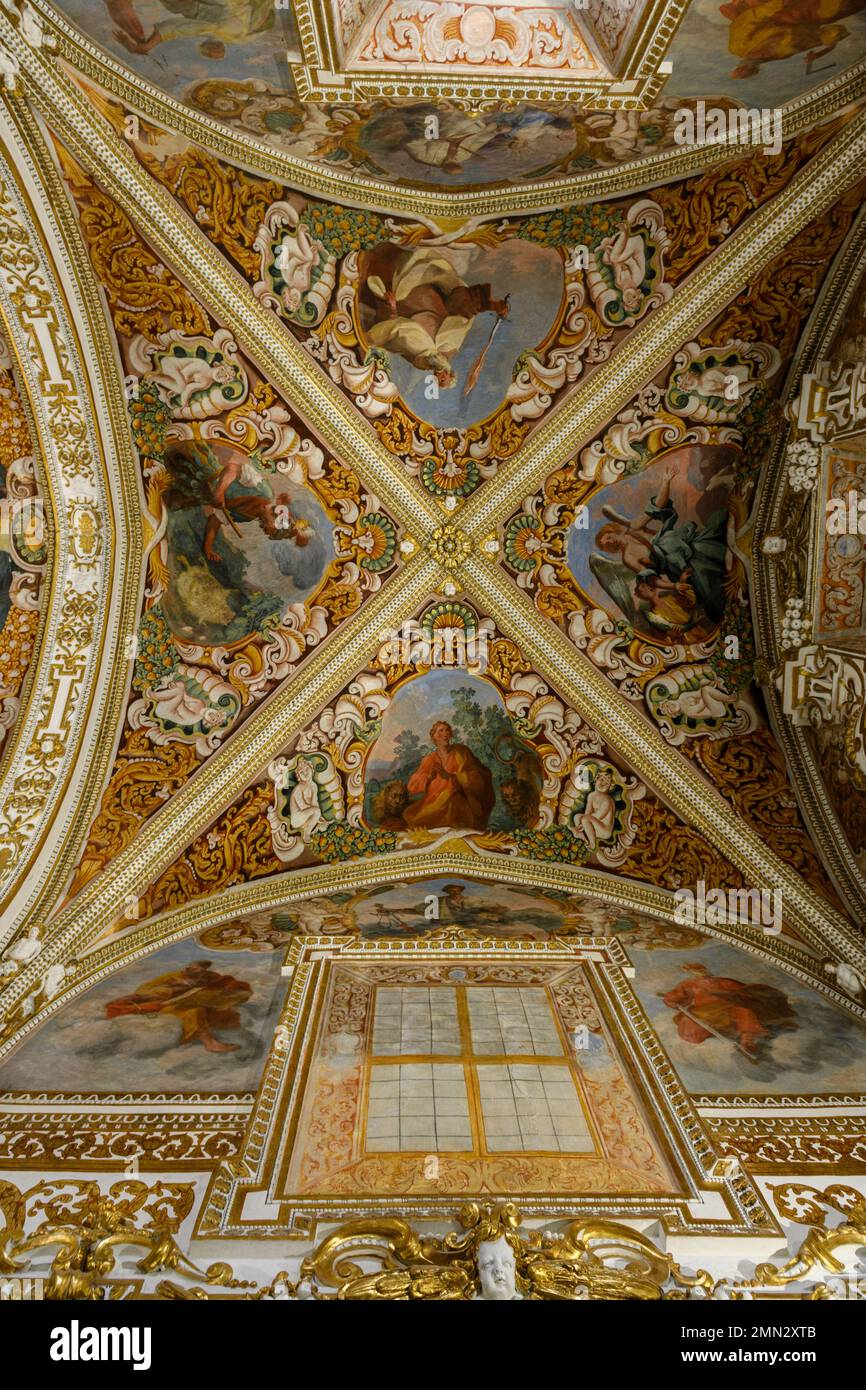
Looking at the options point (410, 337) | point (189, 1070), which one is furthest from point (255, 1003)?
point (410, 337)

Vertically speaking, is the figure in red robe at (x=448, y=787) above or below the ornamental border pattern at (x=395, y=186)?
below

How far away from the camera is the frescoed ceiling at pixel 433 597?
16.8 ft

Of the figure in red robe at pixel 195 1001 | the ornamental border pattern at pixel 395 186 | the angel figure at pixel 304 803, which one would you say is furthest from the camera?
the angel figure at pixel 304 803

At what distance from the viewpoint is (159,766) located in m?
7.27

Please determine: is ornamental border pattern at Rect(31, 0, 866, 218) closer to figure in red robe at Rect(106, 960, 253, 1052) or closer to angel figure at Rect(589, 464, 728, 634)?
Answer: angel figure at Rect(589, 464, 728, 634)

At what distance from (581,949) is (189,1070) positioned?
11.0 feet

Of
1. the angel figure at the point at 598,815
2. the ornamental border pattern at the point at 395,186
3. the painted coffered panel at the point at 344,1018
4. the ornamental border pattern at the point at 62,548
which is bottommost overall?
the painted coffered panel at the point at 344,1018

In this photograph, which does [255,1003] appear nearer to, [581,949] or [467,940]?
[467,940]

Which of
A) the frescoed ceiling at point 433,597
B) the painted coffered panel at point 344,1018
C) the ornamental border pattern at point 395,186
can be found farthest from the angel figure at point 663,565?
the painted coffered panel at point 344,1018

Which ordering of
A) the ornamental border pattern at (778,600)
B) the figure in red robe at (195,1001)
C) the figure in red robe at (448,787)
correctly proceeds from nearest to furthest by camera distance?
1. the figure in red robe at (195,1001)
2. the ornamental border pattern at (778,600)
3. the figure in red robe at (448,787)

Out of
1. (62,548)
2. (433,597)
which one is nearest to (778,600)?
(433,597)

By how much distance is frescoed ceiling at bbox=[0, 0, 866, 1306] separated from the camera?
5.11m

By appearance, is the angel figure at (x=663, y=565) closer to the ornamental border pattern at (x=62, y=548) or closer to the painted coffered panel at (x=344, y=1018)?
the painted coffered panel at (x=344, y=1018)

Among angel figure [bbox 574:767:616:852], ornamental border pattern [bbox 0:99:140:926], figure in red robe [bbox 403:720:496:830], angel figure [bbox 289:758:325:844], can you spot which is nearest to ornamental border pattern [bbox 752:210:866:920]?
angel figure [bbox 574:767:616:852]
